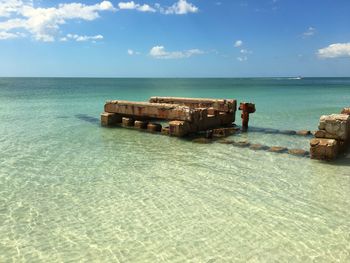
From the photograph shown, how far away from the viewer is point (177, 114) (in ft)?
43.4

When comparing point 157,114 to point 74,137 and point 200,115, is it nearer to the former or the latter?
point 200,115

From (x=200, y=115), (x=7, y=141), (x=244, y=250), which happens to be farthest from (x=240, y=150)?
(x=7, y=141)

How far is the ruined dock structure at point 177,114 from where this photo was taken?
1302 cm

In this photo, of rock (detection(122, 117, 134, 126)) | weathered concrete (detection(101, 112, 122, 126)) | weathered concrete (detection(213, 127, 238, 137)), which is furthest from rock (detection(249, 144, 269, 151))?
weathered concrete (detection(101, 112, 122, 126))

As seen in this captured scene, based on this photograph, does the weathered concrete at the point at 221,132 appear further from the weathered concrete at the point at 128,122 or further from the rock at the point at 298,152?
the weathered concrete at the point at 128,122

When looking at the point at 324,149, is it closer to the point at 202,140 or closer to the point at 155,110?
the point at 202,140

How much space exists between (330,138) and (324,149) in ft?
2.01

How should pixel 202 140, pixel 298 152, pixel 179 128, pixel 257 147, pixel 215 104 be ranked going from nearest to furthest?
pixel 298 152 < pixel 257 147 < pixel 202 140 < pixel 179 128 < pixel 215 104

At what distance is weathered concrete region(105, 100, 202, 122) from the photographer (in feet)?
42.8

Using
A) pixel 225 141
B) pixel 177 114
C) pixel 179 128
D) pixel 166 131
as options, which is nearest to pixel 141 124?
pixel 166 131

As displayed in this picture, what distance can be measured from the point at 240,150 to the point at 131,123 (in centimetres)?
626

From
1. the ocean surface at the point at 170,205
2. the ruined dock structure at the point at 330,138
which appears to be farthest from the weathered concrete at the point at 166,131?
the ruined dock structure at the point at 330,138

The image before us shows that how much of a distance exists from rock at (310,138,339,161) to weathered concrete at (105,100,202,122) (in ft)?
15.7

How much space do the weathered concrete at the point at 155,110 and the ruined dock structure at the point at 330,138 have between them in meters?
4.69
